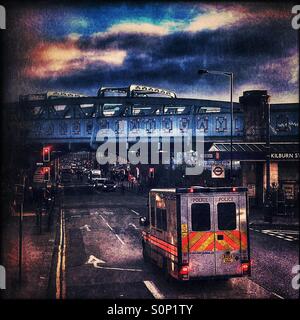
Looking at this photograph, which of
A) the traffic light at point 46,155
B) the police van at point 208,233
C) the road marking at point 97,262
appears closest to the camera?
the police van at point 208,233

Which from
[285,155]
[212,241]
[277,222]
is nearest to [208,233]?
[212,241]

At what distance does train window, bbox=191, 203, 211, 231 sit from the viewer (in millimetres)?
13117

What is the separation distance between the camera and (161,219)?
14.6 metres

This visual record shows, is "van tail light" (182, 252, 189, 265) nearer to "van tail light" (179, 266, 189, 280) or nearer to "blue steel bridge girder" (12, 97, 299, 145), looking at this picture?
"van tail light" (179, 266, 189, 280)

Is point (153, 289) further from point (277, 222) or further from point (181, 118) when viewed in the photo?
point (181, 118)

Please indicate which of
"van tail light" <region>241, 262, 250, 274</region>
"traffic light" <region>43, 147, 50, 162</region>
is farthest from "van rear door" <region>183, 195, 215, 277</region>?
"traffic light" <region>43, 147, 50, 162</region>

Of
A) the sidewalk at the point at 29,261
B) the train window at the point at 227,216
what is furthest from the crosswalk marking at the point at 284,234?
the sidewalk at the point at 29,261

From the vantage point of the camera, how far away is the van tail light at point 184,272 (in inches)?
507

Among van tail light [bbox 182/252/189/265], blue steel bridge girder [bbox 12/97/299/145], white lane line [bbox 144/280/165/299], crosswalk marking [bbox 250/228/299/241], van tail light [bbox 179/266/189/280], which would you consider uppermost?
blue steel bridge girder [bbox 12/97/299/145]

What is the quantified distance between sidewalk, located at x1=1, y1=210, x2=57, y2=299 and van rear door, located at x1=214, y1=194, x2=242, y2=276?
520 centimetres

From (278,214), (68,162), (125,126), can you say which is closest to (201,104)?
(125,126)

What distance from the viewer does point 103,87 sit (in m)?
66.1

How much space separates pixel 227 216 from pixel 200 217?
837 millimetres

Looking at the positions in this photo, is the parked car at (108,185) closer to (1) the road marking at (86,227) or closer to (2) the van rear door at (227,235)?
(1) the road marking at (86,227)
